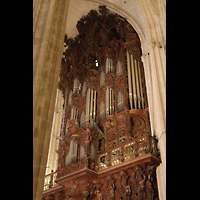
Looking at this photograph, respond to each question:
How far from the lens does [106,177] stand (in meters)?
7.60

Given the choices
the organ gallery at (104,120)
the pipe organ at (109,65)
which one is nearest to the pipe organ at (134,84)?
the organ gallery at (104,120)

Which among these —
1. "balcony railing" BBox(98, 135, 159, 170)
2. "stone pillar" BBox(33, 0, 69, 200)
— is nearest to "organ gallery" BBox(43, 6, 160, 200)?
"balcony railing" BBox(98, 135, 159, 170)

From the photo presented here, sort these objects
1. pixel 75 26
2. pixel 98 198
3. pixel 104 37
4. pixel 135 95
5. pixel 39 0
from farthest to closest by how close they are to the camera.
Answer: pixel 75 26, pixel 104 37, pixel 135 95, pixel 98 198, pixel 39 0

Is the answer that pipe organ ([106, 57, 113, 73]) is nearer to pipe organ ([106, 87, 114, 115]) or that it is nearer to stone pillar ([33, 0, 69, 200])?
pipe organ ([106, 87, 114, 115])

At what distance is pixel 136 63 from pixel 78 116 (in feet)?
11.7

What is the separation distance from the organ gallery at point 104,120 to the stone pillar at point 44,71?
3933 mm

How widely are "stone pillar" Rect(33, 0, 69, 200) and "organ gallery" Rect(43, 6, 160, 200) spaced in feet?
12.9

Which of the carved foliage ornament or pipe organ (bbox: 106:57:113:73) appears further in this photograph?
the carved foliage ornament

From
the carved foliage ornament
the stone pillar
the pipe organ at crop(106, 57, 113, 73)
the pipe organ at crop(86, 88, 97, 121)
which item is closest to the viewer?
the stone pillar

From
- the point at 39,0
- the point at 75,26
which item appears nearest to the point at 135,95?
the point at 39,0

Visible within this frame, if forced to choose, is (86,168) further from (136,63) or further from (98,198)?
(136,63)

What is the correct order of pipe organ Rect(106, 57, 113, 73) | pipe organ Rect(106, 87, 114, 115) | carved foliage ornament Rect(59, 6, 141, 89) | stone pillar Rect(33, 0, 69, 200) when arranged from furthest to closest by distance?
carved foliage ornament Rect(59, 6, 141, 89), pipe organ Rect(106, 57, 113, 73), pipe organ Rect(106, 87, 114, 115), stone pillar Rect(33, 0, 69, 200)

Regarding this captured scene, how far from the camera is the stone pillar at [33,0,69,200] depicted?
3.41m
